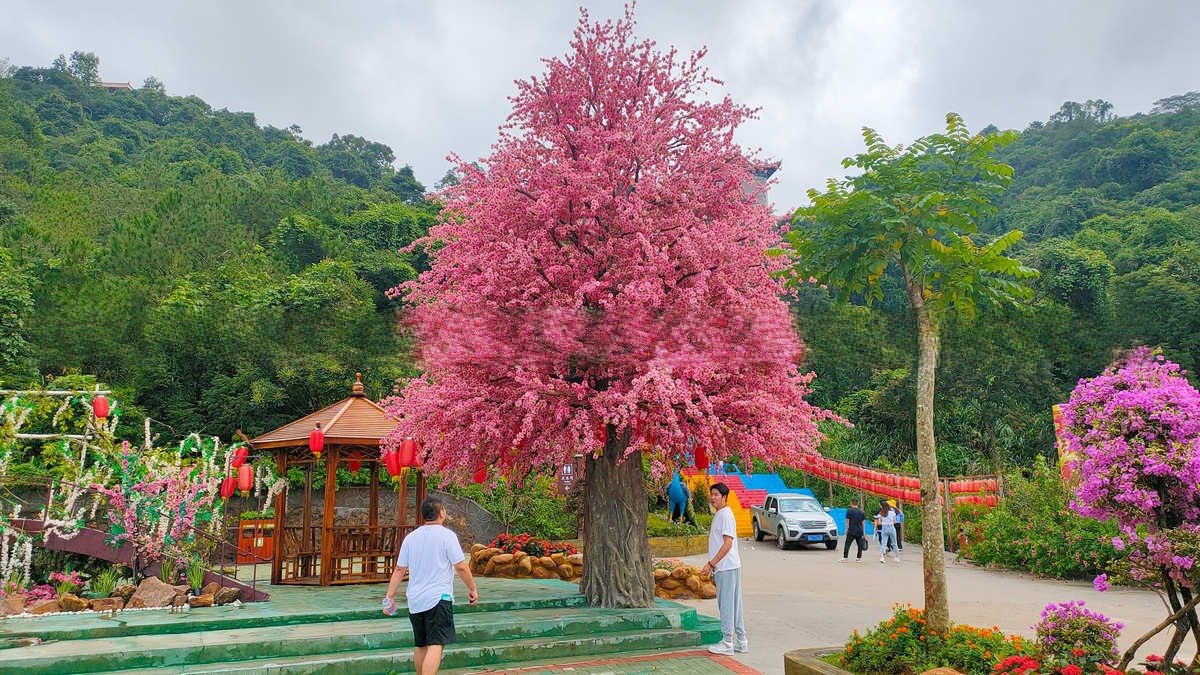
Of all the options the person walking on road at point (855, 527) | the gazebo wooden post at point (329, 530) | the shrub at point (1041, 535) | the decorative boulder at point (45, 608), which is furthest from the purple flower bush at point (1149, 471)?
the person walking on road at point (855, 527)

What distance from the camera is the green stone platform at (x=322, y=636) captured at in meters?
6.92

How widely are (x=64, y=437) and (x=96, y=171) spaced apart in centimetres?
4593

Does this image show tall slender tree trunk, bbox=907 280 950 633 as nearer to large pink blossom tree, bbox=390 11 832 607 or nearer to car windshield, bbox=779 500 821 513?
large pink blossom tree, bbox=390 11 832 607

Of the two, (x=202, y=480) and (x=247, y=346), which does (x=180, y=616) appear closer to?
(x=202, y=480)

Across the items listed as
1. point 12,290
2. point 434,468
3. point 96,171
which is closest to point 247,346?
point 12,290

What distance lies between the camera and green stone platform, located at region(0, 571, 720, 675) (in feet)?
22.7

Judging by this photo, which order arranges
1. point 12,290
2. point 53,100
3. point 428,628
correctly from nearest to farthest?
point 428,628 → point 12,290 → point 53,100

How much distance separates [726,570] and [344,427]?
6.48 m

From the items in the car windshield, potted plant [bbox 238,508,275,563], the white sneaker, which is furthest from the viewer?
the car windshield

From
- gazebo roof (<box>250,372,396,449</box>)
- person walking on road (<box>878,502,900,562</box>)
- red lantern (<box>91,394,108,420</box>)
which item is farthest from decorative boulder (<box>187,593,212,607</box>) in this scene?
person walking on road (<box>878,502,900,562</box>)

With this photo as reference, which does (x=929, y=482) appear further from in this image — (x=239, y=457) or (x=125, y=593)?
(x=239, y=457)

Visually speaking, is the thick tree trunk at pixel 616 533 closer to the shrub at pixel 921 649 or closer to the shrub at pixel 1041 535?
the shrub at pixel 921 649

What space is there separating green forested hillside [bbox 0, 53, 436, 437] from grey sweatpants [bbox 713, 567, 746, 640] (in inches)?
620

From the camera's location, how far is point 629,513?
9977mm
